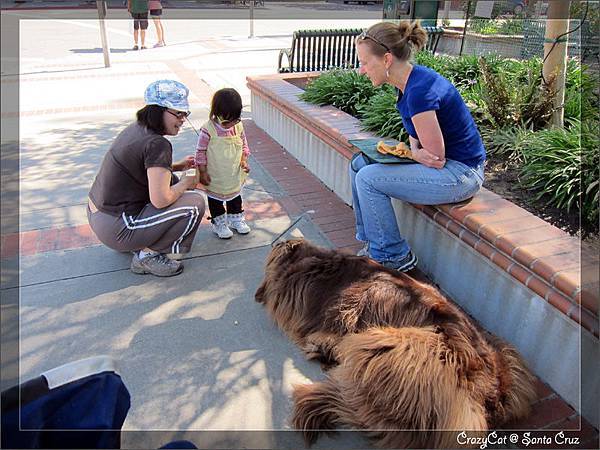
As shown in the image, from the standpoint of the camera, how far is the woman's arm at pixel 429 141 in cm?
310

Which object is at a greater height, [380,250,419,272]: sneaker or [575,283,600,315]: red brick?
[575,283,600,315]: red brick

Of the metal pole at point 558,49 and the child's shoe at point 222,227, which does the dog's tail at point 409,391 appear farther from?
the metal pole at point 558,49

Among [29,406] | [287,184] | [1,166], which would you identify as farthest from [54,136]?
[29,406]

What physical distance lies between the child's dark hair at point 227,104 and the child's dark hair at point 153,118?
0.46 meters

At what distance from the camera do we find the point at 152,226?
360 cm

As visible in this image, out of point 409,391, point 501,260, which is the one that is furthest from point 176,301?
point 501,260

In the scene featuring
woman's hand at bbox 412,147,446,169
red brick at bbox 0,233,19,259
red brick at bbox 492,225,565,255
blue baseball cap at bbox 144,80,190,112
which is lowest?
red brick at bbox 0,233,19,259

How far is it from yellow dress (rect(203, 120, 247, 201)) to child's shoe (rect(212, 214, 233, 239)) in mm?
202

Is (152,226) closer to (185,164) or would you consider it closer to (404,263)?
(185,164)

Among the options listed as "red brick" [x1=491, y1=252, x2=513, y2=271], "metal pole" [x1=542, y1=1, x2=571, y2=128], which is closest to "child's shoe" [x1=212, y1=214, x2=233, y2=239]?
"red brick" [x1=491, y1=252, x2=513, y2=271]

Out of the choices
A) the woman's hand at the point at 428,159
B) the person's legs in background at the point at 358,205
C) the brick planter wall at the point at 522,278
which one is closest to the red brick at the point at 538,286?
the brick planter wall at the point at 522,278

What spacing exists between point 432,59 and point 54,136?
5.11 m

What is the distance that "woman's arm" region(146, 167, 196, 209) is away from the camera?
3.38 m

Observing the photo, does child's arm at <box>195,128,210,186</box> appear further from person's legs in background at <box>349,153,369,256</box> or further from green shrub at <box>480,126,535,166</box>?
green shrub at <box>480,126,535,166</box>
